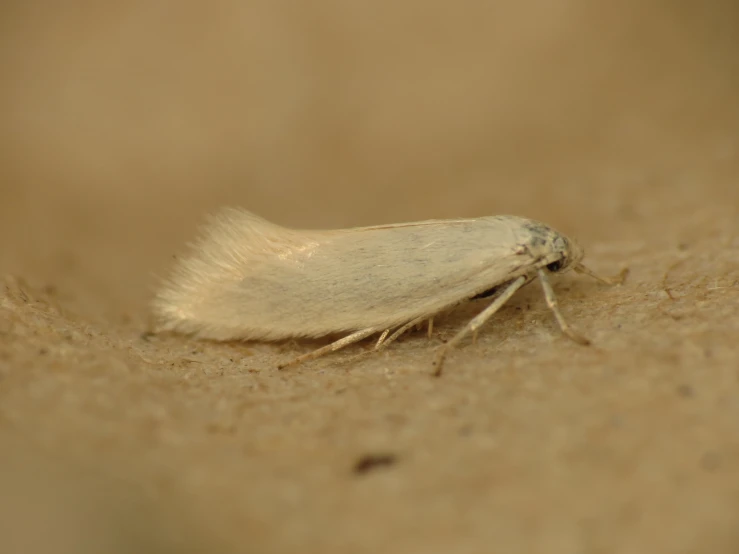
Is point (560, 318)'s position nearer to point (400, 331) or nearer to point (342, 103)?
point (400, 331)

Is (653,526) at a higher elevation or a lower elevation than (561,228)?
lower

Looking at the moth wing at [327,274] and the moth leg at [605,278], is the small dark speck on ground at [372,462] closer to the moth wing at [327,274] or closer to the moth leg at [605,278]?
the moth wing at [327,274]

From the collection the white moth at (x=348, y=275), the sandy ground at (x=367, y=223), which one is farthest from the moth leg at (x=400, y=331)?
the sandy ground at (x=367, y=223)

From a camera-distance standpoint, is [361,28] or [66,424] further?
→ [361,28]

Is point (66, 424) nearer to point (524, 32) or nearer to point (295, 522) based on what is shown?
point (295, 522)

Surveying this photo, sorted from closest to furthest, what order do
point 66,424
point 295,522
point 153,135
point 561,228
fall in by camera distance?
point 295,522 → point 66,424 → point 561,228 → point 153,135

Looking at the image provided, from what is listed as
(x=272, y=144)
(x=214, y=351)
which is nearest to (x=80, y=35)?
(x=272, y=144)

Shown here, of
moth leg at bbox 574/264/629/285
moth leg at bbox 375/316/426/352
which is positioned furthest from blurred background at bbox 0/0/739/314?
moth leg at bbox 375/316/426/352

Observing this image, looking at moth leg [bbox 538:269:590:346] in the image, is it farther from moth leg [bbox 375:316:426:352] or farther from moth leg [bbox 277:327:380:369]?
moth leg [bbox 277:327:380:369]
